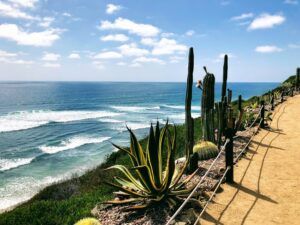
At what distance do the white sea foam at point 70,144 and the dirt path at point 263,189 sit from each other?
865 inches

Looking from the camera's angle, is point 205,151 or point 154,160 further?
point 205,151

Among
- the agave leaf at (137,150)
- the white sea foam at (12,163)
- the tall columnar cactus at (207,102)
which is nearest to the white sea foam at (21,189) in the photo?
the white sea foam at (12,163)

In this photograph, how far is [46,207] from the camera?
9.38 metres

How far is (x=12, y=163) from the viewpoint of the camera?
26281mm

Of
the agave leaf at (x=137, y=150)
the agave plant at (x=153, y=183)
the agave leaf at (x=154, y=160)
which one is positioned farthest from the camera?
the agave leaf at (x=137, y=150)

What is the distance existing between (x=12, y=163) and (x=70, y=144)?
7822 mm

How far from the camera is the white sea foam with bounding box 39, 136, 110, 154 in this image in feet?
101

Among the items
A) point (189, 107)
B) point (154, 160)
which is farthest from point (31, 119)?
point (154, 160)

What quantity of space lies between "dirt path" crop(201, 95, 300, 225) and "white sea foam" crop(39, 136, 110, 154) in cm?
2196

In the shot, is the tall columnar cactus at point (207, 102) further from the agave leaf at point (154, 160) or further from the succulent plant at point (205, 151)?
the agave leaf at point (154, 160)

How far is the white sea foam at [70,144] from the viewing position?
3089 centimetres

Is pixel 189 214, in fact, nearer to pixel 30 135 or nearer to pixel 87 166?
pixel 87 166

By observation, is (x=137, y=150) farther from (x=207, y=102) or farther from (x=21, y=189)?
(x=21, y=189)

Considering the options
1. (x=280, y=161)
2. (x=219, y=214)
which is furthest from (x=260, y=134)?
(x=219, y=214)
